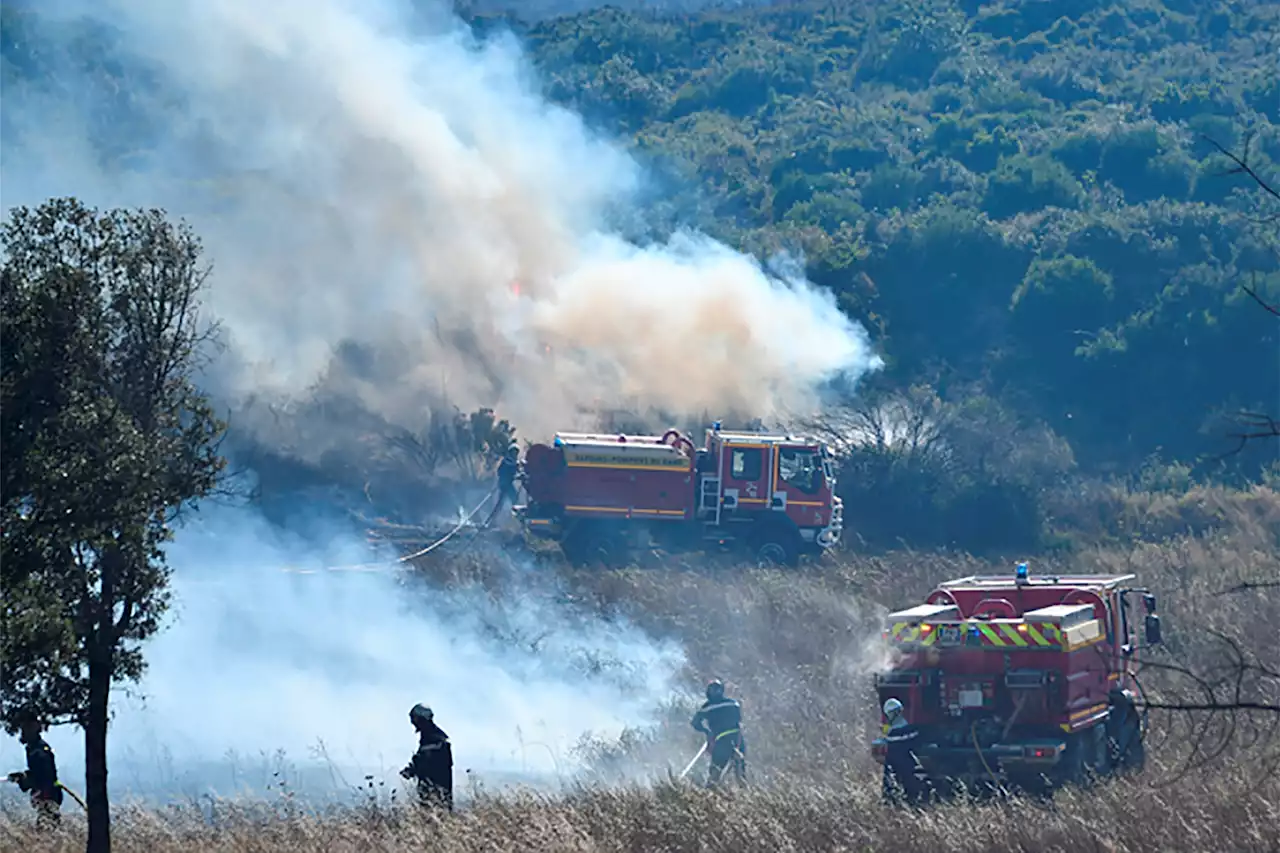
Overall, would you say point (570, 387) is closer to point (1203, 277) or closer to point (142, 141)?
point (142, 141)

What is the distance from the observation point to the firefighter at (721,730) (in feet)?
52.2

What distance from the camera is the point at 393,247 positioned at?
4403 cm

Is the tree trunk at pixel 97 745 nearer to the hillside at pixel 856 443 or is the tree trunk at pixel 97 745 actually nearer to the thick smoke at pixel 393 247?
the hillside at pixel 856 443

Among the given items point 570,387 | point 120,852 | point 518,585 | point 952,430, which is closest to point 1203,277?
point 952,430

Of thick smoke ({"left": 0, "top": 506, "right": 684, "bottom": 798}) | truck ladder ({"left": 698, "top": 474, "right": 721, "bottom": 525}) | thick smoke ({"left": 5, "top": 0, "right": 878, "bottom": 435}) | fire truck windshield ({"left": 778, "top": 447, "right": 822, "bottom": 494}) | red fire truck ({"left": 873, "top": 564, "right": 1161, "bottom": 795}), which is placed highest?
thick smoke ({"left": 5, "top": 0, "right": 878, "bottom": 435})

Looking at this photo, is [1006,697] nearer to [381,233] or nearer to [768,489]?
[768,489]

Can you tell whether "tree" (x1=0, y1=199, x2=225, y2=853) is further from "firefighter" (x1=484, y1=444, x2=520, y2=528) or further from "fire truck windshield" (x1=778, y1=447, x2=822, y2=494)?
"fire truck windshield" (x1=778, y1=447, x2=822, y2=494)

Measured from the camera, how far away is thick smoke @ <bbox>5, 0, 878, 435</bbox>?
42125 millimetres

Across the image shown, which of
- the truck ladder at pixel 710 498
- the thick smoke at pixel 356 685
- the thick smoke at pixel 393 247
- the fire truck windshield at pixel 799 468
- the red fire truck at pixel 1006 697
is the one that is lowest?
the thick smoke at pixel 356 685

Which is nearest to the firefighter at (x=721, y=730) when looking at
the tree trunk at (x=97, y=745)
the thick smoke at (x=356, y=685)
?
the thick smoke at (x=356, y=685)

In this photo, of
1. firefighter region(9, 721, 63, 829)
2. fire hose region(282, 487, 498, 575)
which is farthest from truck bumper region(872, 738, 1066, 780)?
fire hose region(282, 487, 498, 575)

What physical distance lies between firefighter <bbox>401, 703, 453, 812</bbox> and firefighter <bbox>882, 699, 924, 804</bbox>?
3.72m

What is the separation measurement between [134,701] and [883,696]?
37.2ft

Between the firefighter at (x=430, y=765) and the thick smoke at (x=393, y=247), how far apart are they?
1098 inches
